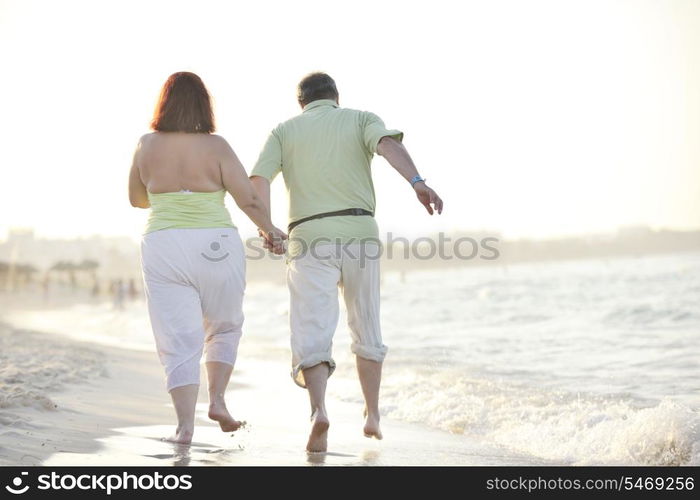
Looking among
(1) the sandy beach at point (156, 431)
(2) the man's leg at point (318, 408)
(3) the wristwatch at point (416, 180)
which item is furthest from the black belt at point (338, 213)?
(1) the sandy beach at point (156, 431)

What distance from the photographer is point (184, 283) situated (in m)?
3.82

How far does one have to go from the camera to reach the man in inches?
159

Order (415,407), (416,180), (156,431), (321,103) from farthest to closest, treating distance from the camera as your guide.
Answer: (415,407) → (156,431) → (321,103) → (416,180)

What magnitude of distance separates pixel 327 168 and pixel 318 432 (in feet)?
4.13

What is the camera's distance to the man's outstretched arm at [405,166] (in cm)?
382

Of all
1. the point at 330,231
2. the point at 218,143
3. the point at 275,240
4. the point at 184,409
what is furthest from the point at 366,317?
the point at 218,143

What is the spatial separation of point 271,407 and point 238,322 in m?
1.96

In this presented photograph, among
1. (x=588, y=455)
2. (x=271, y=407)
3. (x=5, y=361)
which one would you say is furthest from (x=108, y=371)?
(x=588, y=455)

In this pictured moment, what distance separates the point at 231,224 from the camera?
3.88 meters

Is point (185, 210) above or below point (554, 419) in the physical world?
above

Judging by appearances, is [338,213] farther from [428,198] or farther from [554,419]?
[554,419]

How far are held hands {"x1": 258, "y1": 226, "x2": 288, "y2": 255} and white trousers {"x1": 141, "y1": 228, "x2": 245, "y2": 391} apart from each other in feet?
0.53

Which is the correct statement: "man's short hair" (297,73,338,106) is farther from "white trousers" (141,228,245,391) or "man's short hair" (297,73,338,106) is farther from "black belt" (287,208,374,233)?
"white trousers" (141,228,245,391)
